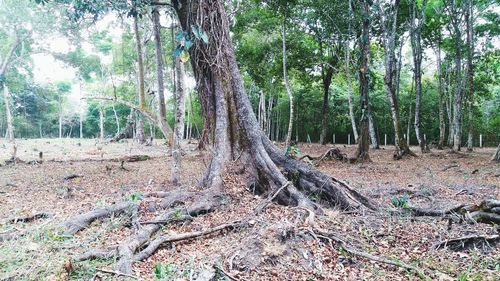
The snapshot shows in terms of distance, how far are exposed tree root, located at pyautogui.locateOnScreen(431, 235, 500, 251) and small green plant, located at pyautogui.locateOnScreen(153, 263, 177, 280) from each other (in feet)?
8.36

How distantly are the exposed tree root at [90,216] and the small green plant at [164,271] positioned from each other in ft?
4.54

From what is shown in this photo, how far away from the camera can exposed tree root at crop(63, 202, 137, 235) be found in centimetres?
389

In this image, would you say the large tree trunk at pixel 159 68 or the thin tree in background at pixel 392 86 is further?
the thin tree in background at pixel 392 86

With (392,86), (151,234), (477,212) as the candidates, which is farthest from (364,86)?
(151,234)

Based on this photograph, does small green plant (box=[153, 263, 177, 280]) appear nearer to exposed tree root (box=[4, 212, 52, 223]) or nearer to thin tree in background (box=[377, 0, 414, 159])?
exposed tree root (box=[4, 212, 52, 223])

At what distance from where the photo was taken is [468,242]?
11.7 feet

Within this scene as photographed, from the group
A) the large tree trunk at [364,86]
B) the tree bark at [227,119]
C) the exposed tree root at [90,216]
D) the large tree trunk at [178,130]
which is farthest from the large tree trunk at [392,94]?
the exposed tree root at [90,216]

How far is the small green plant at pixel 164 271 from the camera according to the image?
9.33ft

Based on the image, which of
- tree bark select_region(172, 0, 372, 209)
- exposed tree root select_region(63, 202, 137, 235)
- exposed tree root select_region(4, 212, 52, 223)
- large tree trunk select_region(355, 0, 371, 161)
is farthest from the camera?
large tree trunk select_region(355, 0, 371, 161)

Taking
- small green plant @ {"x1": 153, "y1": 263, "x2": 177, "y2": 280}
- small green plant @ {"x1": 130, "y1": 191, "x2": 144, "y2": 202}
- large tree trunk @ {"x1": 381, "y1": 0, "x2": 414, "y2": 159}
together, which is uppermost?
large tree trunk @ {"x1": 381, "y1": 0, "x2": 414, "y2": 159}

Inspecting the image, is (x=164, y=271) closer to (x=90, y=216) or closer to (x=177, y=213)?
(x=177, y=213)

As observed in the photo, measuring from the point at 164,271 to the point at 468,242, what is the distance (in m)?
3.02

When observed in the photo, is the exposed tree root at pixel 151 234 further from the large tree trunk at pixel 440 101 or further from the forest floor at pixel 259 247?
the large tree trunk at pixel 440 101

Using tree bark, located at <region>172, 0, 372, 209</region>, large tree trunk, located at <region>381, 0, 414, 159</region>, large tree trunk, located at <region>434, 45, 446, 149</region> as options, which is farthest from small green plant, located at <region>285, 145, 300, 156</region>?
large tree trunk, located at <region>434, 45, 446, 149</region>
